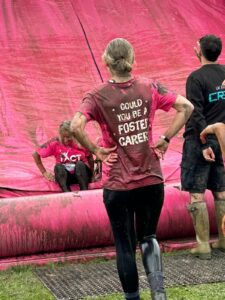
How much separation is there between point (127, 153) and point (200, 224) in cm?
159

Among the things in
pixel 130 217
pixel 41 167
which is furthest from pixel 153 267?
pixel 41 167

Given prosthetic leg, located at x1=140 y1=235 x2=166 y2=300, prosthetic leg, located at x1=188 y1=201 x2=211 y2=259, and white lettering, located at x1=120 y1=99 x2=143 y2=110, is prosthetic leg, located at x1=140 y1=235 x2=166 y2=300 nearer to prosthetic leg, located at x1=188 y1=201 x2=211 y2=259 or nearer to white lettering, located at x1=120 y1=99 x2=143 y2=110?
white lettering, located at x1=120 y1=99 x2=143 y2=110

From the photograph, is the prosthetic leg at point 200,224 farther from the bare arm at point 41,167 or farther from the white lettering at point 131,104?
the white lettering at point 131,104

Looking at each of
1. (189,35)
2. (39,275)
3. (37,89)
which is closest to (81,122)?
(39,275)

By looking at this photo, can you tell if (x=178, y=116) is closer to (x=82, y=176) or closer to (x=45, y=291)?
(x=45, y=291)

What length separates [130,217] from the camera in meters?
3.53

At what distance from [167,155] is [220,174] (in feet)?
4.43

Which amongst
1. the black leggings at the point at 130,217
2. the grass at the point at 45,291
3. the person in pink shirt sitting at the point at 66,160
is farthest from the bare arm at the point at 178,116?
the person in pink shirt sitting at the point at 66,160

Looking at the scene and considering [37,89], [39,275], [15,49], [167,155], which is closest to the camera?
[39,275]

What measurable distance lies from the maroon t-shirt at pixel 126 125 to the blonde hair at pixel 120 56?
0.08m

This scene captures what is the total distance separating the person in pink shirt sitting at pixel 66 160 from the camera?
5719 mm

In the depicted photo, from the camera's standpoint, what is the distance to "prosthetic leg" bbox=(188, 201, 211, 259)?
486cm

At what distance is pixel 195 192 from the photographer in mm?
4875

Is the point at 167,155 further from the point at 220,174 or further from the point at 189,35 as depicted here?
the point at 189,35
